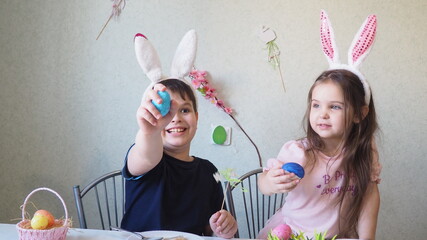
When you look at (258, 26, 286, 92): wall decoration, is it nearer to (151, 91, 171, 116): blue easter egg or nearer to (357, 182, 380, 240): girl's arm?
(357, 182, 380, 240): girl's arm

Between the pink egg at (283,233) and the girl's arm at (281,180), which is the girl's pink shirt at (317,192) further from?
the pink egg at (283,233)

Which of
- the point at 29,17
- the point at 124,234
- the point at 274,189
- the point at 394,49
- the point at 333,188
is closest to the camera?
the point at 124,234

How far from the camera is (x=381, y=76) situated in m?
1.82

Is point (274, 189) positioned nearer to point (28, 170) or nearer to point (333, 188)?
point (333, 188)

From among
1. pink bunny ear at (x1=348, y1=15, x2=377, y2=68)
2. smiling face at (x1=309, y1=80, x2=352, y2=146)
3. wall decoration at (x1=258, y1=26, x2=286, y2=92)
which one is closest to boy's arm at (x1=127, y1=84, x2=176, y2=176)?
smiling face at (x1=309, y1=80, x2=352, y2=146)

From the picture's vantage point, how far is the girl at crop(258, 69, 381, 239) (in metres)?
1.35

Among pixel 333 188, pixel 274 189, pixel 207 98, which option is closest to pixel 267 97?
pixel 207 98

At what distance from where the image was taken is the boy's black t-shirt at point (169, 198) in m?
1.25

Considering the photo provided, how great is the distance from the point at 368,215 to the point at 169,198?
66cm

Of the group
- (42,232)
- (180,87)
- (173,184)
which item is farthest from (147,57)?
(42,232)

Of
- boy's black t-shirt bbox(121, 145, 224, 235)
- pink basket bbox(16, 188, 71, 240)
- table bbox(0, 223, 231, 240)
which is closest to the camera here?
pink basket bbox(16, 188, 71, 240)

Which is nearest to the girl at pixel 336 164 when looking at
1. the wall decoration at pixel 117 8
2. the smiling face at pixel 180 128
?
the smiling face at pixel 180 128

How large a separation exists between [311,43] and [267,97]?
12.5 inches

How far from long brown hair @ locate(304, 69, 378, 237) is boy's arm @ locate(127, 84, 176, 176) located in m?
0.60
